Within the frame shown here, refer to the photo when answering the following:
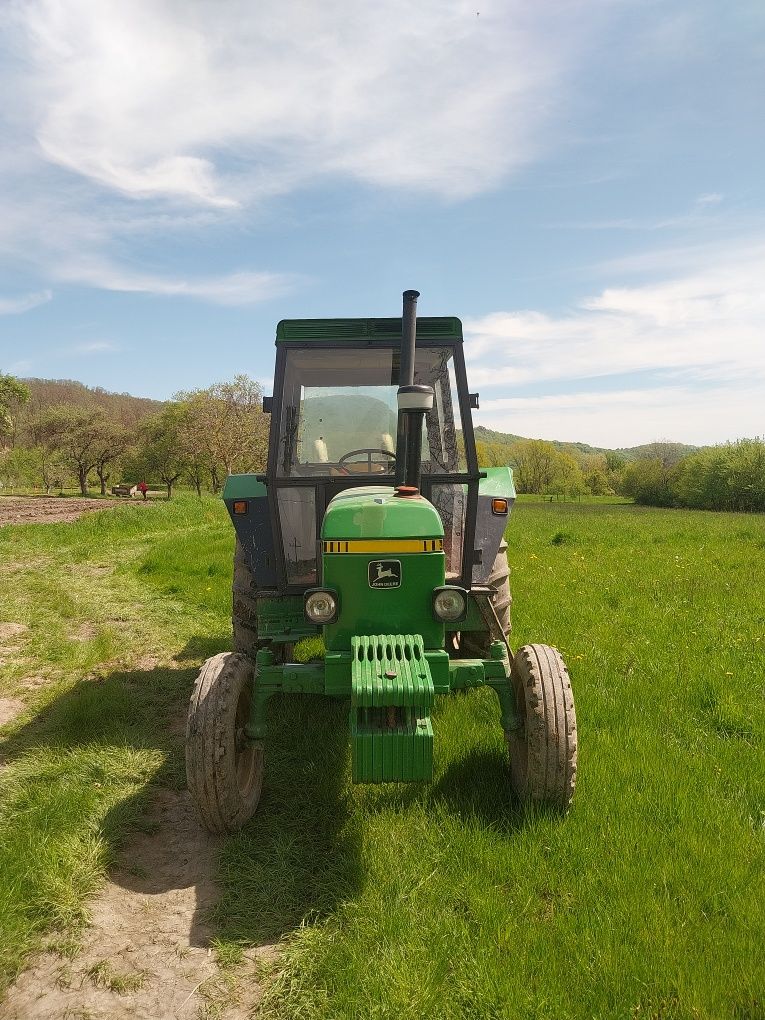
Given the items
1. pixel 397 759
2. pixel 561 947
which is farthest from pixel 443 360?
pixel 561 947

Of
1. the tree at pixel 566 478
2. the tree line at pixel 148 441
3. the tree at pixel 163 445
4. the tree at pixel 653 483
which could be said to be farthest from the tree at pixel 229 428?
the tree at pixel 566 478

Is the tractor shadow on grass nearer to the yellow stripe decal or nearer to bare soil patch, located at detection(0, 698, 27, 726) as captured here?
bare soil patch, located at detection(0, 698, 27, 726)

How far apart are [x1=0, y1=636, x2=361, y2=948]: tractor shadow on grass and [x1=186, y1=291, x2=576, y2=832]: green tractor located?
232 mm

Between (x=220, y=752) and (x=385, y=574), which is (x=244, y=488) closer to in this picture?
(x=385, y=574)

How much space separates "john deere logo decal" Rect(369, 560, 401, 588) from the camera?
10.1ft

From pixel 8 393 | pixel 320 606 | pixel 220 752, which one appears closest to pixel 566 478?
pixel 8 393

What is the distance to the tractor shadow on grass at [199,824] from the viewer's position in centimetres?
263

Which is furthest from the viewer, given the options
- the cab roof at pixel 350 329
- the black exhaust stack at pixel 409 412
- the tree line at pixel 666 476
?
the tree line at pixel 666 476

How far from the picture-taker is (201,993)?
2.21 meters

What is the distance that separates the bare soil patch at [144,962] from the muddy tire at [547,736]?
141cm

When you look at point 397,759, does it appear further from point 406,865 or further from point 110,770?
point 110,770

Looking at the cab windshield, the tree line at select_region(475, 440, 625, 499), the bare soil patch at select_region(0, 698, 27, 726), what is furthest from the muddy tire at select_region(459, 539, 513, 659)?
the tree line at select_region(475, 440, 625, 499)

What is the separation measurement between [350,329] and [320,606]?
6.26 ft

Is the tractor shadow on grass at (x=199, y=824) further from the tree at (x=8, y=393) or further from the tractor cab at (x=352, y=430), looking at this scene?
the tree at (x=8, y=393)
